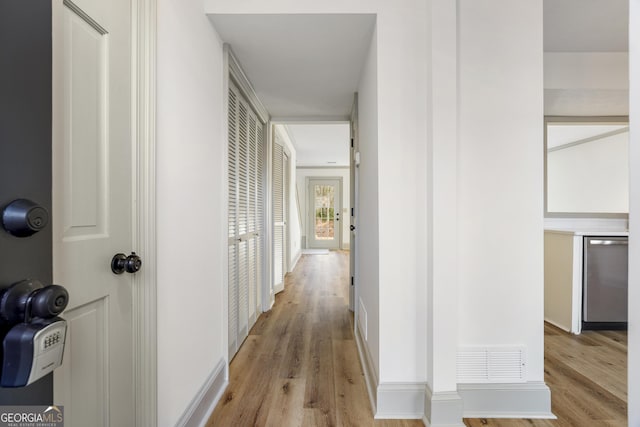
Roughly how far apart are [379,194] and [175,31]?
1.22 meters

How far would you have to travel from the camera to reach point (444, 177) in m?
1.54

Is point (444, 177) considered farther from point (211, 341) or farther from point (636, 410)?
point (211, 341)

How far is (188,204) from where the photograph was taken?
1481mm

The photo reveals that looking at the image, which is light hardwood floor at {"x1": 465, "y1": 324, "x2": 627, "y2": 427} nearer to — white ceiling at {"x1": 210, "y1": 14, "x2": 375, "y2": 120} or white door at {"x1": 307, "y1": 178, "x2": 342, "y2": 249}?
white ceiling at {"x1": 210, "y1": 14, "x2": 375, "y2": 120}

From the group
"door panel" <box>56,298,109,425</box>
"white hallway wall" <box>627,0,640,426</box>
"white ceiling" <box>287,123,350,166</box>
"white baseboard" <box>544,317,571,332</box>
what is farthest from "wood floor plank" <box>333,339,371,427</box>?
"white ceiling" <box>287,123,350,166</box>

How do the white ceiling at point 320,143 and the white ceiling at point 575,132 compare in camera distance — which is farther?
the white ceiling at point 320,143

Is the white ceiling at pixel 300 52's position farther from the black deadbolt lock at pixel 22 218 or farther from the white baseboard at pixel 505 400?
the white baseboard at pixel 505 400

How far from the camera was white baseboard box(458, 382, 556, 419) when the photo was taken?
5.31 feet

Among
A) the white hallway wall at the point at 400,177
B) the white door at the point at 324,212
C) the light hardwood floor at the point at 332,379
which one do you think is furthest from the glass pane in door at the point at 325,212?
the white hallway wall at the point at 400,177

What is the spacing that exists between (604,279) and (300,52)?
3.26 metres

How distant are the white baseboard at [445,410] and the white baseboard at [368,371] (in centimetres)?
29

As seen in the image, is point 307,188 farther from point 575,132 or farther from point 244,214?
point 575,132

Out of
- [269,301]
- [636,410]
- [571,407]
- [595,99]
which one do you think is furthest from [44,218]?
[595,99]

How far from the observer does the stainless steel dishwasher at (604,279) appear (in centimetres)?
277
